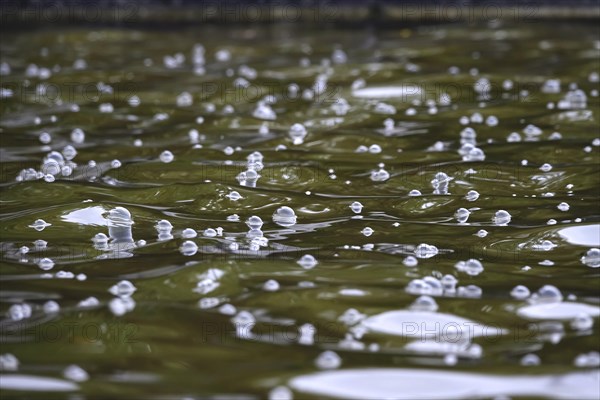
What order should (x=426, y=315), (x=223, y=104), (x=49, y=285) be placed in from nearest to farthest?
(x=426, y=315), (x=49, y=285), (x=223, y=104)

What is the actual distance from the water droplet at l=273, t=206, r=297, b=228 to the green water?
23 mm

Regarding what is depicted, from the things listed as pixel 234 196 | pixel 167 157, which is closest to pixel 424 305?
pixel 234 196

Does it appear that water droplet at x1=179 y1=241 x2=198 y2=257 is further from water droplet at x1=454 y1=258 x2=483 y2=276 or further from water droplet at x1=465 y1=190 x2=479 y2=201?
water droplet at x1=465 y1=190 x2=479 y2=201

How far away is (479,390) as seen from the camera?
1164mm

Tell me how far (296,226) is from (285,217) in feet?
0.16

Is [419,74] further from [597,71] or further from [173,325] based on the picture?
[173,325]

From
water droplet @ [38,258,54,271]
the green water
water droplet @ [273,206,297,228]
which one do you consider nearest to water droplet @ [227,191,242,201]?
the green water

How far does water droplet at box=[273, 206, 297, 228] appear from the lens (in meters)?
1.85

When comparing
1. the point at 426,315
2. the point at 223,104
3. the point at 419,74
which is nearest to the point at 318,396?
the point at 426,315

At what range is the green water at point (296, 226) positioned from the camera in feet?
4.04

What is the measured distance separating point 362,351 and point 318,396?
0.14 metres

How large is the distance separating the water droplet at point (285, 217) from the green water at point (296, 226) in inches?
0.9

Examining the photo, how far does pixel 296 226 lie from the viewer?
6.01ft

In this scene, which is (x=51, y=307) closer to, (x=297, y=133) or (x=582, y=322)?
(x=582, y=322)
